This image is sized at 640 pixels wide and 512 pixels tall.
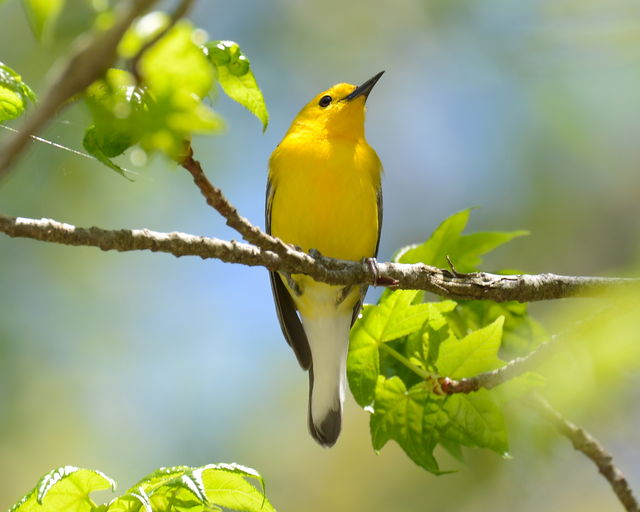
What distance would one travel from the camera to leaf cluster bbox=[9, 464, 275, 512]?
2691 mm

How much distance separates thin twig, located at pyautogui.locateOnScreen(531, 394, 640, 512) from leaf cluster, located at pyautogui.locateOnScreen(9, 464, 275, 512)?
1707 mm

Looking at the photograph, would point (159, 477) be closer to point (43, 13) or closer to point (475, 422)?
point (475, 422)

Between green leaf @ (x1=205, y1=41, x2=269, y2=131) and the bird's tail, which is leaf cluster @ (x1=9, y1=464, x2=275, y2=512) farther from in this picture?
the bird's tail

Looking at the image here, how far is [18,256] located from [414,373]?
8027 millimetres

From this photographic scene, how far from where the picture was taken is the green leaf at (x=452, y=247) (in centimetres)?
427

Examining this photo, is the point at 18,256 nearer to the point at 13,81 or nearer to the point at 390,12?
the point at 390,12

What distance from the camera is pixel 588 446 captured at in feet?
13.4

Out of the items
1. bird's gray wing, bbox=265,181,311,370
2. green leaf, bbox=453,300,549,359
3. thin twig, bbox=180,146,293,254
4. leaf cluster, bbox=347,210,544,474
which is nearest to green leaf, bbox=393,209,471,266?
green leaf, bbox=453,300,549,359

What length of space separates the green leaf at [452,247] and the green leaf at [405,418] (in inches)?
32.2

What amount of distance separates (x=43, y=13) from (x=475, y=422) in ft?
9.22

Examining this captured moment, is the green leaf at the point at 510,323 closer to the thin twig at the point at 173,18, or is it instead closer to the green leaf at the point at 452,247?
the green leaf at the point at 452,247

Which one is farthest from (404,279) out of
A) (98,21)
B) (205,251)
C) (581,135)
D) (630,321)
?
(581,135)

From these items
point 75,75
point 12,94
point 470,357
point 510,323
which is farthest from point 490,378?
point 75,75

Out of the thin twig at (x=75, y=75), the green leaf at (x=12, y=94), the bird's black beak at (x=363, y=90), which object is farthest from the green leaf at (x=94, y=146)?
the bird's black beak at (x=363, y=90)
